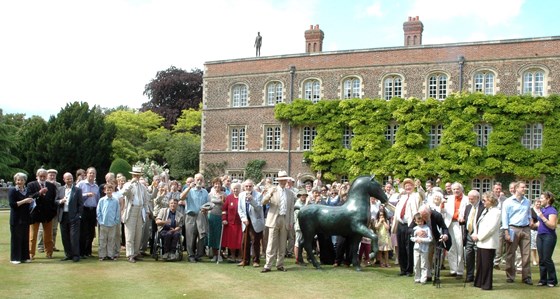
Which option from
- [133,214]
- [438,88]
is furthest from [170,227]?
[438,88]

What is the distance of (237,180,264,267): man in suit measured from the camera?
1225 centimetres

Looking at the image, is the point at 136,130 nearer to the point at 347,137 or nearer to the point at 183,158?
the point at 183,158

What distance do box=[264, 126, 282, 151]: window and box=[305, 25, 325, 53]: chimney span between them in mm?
6430

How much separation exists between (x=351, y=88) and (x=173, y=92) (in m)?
27.6

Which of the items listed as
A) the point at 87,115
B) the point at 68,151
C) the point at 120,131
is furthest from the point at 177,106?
the point at 68,151

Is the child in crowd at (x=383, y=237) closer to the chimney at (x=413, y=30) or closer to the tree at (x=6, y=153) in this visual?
the chimney at (x=413, y=30)

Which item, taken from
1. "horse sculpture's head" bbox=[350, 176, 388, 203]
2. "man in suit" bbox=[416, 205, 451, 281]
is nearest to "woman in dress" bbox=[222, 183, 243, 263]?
"horse sculpture's head" bbox=[350, 176, 388, 203]

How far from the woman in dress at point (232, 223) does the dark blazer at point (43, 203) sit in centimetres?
391

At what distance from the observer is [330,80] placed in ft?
115

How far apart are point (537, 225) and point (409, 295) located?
11.2 ft

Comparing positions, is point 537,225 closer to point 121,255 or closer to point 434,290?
point 434,290

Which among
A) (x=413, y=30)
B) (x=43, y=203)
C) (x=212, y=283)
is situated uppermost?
(x=413, y=30)

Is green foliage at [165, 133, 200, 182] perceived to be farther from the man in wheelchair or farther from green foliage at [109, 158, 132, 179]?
the man in wheelchair

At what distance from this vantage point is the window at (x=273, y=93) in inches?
1442
